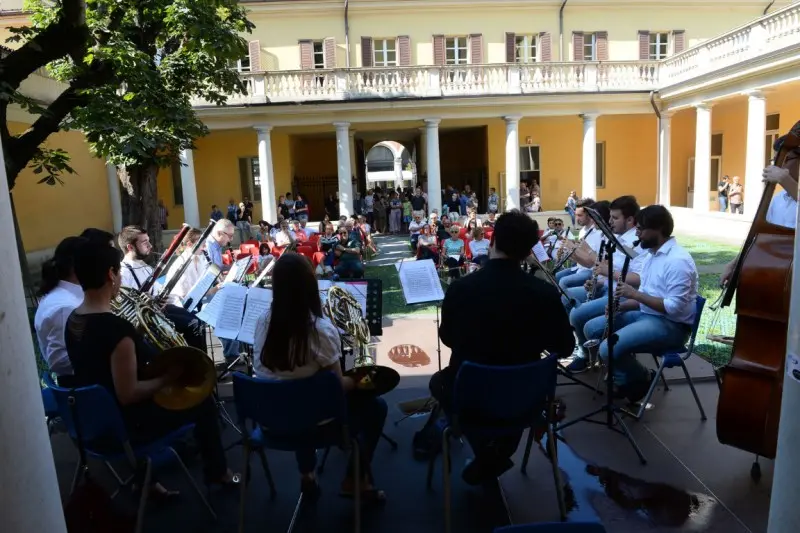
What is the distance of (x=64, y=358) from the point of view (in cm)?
356

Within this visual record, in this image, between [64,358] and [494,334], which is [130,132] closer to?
[64,358]

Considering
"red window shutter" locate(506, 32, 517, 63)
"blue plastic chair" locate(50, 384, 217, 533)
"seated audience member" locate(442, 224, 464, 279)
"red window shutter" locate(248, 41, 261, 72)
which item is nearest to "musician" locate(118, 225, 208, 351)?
"blue plastic chair" locate(50, 384, 217, 533)

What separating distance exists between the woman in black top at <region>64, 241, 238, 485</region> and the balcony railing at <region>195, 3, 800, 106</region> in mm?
15999

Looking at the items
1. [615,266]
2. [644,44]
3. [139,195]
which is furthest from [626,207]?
[644,44]

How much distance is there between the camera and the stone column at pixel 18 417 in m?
1.80

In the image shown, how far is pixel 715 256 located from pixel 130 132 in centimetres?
1190

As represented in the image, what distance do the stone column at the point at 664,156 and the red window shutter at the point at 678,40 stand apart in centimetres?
366

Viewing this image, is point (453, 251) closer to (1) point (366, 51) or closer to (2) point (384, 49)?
(1) point (366, 51)

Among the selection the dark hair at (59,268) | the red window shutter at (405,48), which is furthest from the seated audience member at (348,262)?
the red window shutter at (405,48)

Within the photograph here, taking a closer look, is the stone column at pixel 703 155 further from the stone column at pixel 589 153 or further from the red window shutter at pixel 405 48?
the red window shutter at pixel 405 48

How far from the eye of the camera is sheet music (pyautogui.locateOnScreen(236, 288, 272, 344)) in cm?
422

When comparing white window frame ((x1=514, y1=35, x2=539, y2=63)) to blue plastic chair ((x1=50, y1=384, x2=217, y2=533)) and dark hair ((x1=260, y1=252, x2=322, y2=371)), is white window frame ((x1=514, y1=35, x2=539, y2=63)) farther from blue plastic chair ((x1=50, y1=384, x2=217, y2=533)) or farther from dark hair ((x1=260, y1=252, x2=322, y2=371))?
blue plastic chair ((x1=50, y1=384, x2=217, y2=533))

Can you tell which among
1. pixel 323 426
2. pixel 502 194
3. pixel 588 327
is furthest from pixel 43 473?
pixel 502 194

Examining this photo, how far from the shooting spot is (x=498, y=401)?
3.05 m
